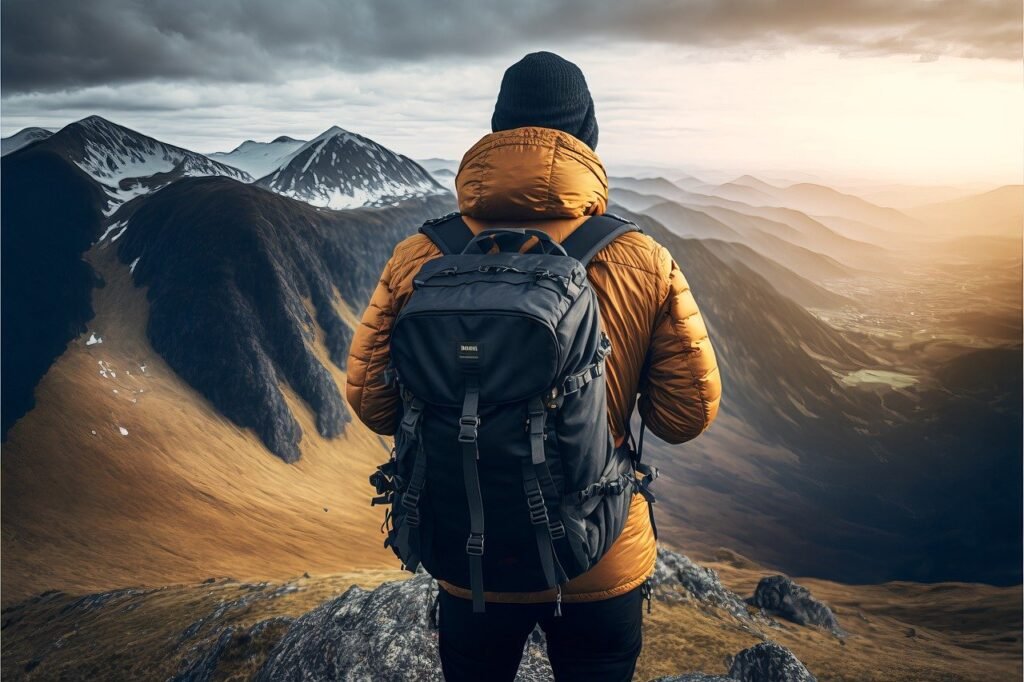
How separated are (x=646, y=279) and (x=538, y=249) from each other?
557 mm

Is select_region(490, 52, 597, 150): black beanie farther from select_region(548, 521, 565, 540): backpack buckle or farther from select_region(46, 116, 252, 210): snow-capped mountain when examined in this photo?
select_region(46, 116, 252, 210): snow-capped mountain

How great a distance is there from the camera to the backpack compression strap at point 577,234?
2.99 meters

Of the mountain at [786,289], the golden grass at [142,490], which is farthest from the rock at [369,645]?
the mountain at [786,289]

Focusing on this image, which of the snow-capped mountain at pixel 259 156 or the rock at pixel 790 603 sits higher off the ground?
the snow-capped mountain at pixel 259 156

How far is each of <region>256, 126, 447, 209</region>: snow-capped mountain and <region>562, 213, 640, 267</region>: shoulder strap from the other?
78.2 meters

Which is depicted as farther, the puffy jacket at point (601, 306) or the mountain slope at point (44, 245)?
the mountain slope at point (44, 245)

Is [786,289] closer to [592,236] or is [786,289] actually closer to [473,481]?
[592,236]

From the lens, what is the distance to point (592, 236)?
303 centimetres

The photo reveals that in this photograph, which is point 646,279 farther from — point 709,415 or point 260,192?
point 260,192

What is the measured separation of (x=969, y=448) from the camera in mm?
111938

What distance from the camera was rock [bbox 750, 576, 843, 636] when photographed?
77.9 feet

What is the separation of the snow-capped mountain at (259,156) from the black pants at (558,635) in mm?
60352

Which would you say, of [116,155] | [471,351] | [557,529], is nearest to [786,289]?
[116,155]

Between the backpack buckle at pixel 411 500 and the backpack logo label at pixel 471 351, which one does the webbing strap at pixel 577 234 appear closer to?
the backpack logo label at pixel 471 351
